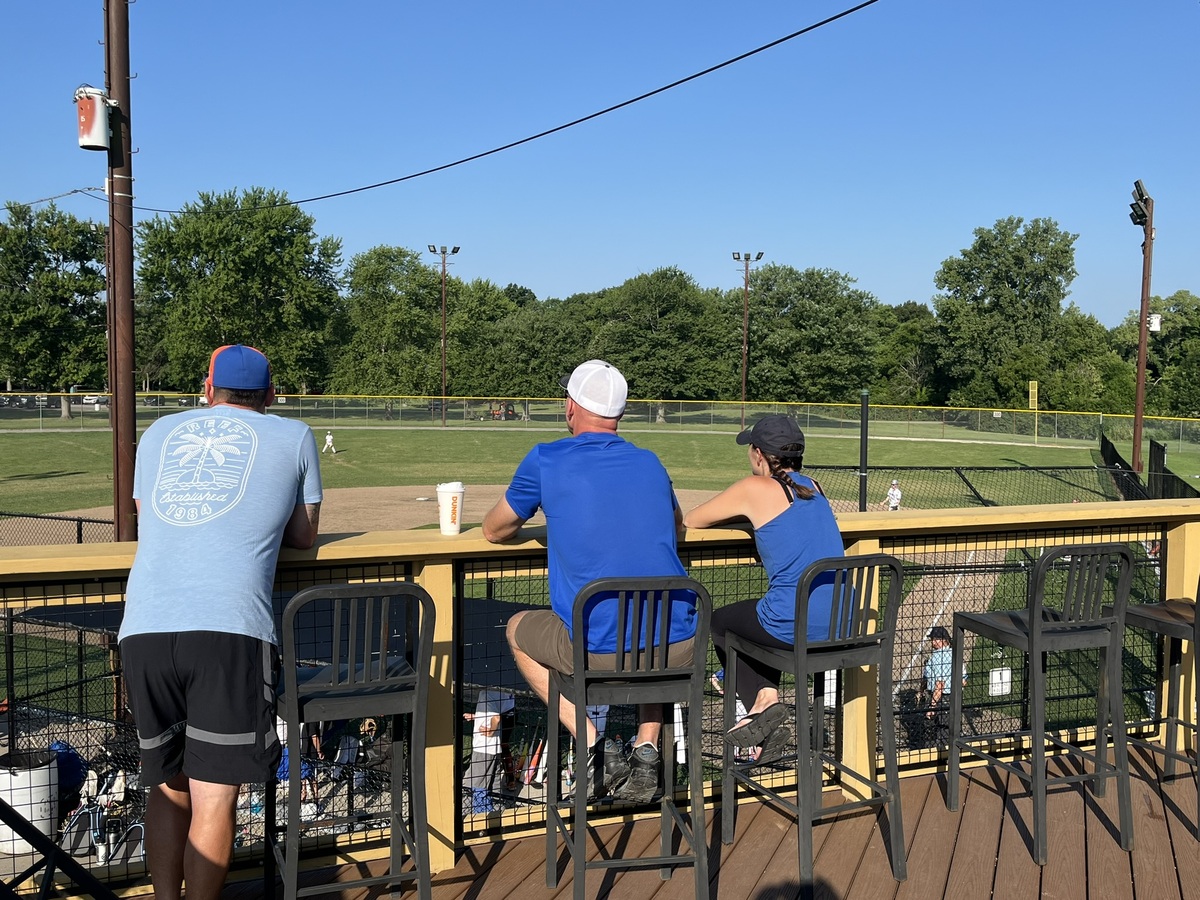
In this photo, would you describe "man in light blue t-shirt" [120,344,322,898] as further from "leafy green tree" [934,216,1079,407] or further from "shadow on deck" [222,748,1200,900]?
"leafy green tree" [934,216,1079,407]

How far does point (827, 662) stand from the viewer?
3150 mm

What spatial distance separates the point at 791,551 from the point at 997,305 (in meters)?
68.8

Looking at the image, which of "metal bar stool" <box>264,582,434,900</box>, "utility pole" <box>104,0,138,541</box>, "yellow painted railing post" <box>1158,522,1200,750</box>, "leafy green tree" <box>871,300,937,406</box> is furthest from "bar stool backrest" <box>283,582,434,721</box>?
"leafy green tree" <box>871,300,937,406</box>

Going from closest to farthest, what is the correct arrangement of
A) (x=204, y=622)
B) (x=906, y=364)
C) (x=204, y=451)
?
(x=204, y=622)
(x=204, y=451)
(x=906, y=364)

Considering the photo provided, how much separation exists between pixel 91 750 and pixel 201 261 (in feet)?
219

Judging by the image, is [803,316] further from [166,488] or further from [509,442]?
[166,488]

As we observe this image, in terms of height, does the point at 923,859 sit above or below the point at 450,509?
below

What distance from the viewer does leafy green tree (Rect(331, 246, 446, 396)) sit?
2699 inches

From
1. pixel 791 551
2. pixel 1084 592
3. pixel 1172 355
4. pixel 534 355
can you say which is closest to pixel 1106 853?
pixel 1084 592

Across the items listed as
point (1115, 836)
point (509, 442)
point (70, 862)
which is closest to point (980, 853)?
point (1115, 836)

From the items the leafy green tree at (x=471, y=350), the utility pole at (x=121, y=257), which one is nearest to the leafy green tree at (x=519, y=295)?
the leafy green tree at (x=471, y=350)

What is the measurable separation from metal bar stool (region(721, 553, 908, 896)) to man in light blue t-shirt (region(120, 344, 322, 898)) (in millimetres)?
1542

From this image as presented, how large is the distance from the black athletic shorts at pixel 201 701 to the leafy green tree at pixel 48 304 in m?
65.5

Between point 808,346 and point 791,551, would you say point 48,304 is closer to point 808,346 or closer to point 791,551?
point 808,346
